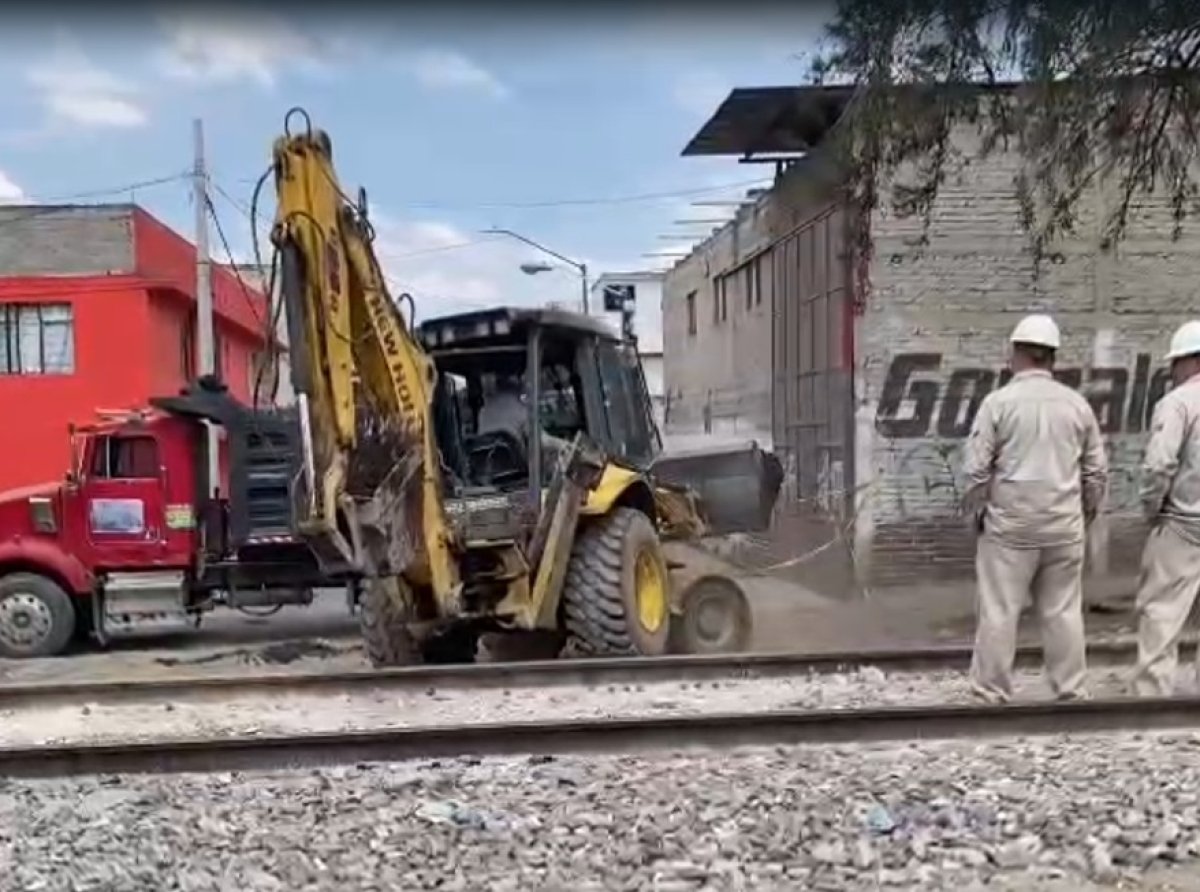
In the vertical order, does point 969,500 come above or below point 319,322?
below

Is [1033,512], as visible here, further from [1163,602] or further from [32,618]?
[32,618]

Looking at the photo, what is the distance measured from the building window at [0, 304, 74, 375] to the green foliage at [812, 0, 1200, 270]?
1770cm

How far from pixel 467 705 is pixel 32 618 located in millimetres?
7875

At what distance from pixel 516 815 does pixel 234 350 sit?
3194 centimetres

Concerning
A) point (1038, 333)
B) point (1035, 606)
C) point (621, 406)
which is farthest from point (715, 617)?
point (1038, 333)

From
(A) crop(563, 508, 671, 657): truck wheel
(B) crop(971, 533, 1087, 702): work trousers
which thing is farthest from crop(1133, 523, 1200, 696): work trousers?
(A) crop(563, 508, 671, 657): truck wheel

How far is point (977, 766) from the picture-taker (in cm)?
688

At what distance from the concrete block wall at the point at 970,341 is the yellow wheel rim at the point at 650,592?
25.9 ft

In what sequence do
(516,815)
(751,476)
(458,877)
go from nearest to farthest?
(458,877), (516,815), (751,476)

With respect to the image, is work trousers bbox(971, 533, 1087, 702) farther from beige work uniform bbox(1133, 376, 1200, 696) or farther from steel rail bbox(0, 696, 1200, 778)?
steel rail bbox(0, 696, 1200, 778)

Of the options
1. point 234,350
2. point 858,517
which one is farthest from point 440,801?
point 234,350

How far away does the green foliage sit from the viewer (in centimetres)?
1247

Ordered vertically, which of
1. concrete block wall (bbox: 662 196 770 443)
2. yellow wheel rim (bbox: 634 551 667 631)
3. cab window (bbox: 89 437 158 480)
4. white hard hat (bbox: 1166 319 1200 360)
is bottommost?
yellow wheel rim (bbox: 634 551 667 631)

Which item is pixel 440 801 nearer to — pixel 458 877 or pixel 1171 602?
pixel 458 877
